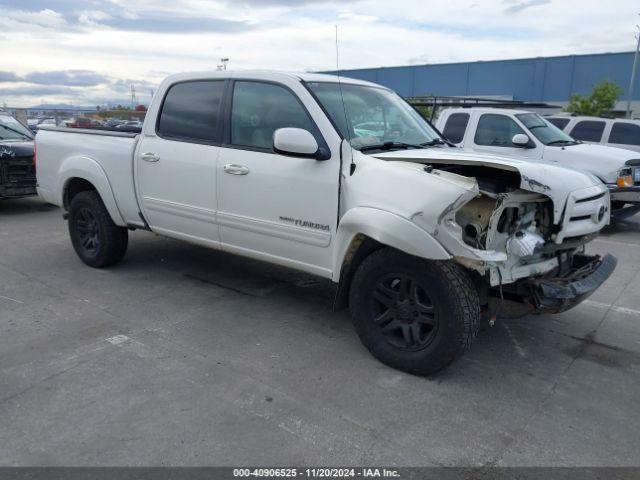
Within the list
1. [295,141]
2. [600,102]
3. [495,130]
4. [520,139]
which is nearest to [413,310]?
[295,141]

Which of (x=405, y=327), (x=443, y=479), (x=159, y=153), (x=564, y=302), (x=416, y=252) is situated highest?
(x=159, y=153)

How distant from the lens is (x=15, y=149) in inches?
360

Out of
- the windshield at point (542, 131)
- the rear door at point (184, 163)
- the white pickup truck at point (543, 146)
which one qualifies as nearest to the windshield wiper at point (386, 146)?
the rear door at point (184, 163)

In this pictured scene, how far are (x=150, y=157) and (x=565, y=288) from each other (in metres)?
3.66

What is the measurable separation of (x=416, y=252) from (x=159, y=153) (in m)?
2.80

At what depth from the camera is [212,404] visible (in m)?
3.26

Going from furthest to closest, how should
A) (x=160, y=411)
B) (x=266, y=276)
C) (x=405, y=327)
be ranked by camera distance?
1. (x=266, y=276)
2. (x=405, y=327)
3. (x=160, y=411)

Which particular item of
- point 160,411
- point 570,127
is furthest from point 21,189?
point 570,127

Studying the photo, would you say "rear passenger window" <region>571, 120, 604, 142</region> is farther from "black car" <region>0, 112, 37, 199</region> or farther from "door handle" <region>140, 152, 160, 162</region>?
"black car" <region>0, 112, 37, 199</region>

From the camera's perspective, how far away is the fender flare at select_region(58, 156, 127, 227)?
5.48 m

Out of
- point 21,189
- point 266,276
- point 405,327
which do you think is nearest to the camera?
point 405,327

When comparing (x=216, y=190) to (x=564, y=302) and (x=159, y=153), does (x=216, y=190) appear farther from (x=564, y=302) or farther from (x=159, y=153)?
(x=564, y=302)

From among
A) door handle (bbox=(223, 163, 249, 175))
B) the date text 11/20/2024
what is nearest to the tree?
door handle (bbox=(223, 163, 249, 175))

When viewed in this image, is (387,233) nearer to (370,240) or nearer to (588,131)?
(370,240)
